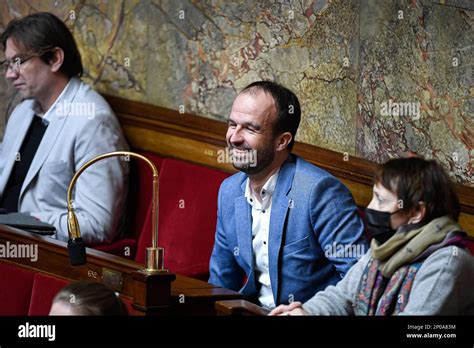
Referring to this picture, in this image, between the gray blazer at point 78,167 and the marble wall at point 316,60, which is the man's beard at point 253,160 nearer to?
the marble wall at point 316,60

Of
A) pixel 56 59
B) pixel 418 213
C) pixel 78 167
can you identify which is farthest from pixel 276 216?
pixel 56 59

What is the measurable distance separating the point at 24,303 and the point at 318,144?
5.09ft

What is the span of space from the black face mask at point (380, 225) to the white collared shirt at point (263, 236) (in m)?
0.83

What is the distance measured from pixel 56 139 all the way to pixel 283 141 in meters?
1.54

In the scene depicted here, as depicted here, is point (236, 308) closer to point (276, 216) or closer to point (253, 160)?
point (276, 216)

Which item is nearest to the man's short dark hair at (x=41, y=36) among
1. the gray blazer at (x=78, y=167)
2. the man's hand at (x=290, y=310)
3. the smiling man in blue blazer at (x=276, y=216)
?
the gray blazer at (x=78, y=167)

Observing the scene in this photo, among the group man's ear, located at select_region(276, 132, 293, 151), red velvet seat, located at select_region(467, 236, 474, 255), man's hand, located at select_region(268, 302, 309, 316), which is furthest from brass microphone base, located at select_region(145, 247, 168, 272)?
red velvet seat, located at select_region(467, 236, 474, 255)

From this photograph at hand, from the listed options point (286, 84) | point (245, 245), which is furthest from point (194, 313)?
point (286, 84)

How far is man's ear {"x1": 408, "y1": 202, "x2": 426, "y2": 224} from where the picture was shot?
3369 mm

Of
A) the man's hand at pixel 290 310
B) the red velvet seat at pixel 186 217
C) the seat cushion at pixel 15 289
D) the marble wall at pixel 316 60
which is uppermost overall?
the marble wall at pixel 316 60

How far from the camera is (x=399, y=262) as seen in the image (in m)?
3.35

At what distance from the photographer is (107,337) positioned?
10.9ft

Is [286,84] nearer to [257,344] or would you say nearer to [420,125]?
[420,125]

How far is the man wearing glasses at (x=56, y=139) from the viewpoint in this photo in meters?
5.36
